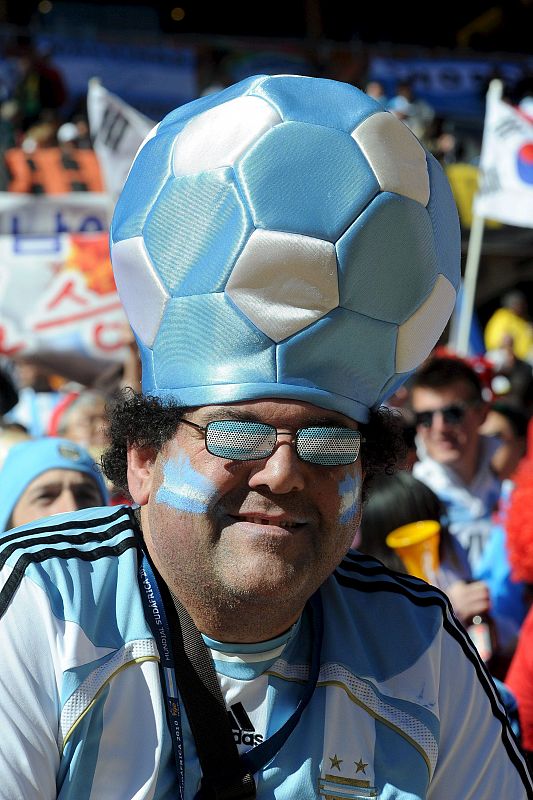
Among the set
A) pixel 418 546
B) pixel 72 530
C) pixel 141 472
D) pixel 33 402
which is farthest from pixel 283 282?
pixel 33 402

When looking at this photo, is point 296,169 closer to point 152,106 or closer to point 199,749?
point 199,749

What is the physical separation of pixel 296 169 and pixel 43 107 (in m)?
10.5

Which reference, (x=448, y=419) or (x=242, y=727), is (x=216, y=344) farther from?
(x=448, y=419)

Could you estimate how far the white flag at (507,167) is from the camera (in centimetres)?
697

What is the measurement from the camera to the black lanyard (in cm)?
175

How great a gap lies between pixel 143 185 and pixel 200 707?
2.95 feet

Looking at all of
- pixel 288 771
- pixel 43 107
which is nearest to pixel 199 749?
pixel 288 771

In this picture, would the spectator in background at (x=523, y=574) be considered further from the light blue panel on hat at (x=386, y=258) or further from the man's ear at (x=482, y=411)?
the light blue panel on hat at (x=386, y=258)

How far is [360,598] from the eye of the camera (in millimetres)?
2078

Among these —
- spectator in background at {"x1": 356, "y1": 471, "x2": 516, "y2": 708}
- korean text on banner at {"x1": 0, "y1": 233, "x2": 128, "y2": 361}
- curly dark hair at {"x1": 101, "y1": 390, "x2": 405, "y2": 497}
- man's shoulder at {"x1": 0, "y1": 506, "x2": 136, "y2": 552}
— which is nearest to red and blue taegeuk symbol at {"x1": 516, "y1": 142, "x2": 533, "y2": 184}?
korean text on banner at {"x1": 0, "y1": 233, "x2": 128, "y2": 361}

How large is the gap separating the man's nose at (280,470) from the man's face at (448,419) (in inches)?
126

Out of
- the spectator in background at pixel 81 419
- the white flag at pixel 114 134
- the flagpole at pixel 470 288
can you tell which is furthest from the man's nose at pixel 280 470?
the flagpole at pixel 470 288

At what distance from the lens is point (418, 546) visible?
347cm

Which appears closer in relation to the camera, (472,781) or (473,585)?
(472,781)
